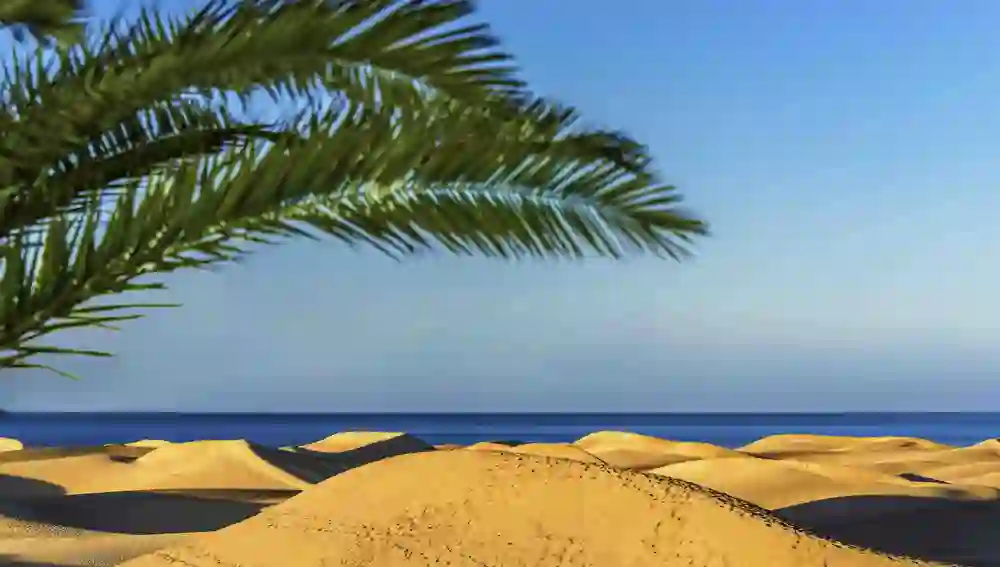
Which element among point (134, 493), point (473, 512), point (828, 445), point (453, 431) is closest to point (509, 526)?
point (473, 512)

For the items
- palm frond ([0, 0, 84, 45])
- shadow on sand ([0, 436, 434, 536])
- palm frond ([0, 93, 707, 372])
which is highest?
palm frond ([0, 0, 84, 45])

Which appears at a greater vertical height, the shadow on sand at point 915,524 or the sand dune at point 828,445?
the sand dune at point 828,445

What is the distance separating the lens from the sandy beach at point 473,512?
5.29 meters

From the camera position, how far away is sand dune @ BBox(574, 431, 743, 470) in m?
19.4

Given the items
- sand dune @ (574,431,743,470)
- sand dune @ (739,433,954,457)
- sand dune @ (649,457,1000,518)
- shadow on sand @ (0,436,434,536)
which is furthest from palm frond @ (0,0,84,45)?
sand dune @ (739,433,954,457)

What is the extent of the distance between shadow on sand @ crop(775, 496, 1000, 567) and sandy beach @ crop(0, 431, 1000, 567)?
0.03 meters

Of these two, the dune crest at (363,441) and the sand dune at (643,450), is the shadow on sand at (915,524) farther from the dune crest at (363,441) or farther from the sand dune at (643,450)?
the dune crest at (363,441)

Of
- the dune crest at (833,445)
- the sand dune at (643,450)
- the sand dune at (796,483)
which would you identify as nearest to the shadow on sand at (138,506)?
the sand dune at (796,483)

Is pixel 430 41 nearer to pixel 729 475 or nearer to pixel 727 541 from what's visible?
pixel 727 541

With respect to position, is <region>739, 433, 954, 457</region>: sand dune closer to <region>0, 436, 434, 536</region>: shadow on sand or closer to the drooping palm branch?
<region>0, 436, 434, 536</region>: shadow on sand

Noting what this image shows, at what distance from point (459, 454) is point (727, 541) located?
159 centimetres

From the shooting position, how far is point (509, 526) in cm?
546

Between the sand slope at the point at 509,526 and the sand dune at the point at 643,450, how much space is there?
1230 centimetres

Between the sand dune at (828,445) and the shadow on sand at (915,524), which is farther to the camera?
the sand dune at (828,445)
